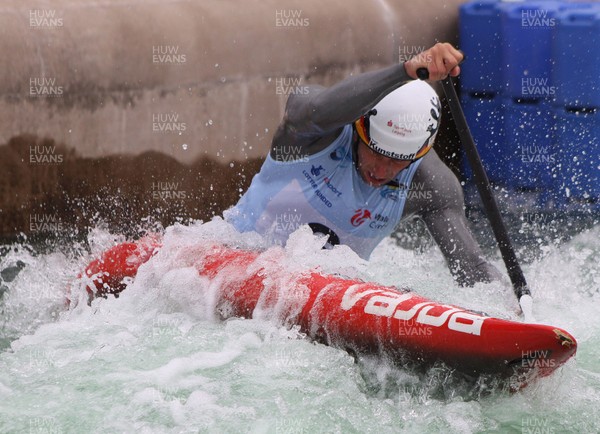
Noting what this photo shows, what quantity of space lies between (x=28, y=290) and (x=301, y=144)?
5.85 ft

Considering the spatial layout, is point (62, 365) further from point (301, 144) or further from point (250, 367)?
point (301, 144)

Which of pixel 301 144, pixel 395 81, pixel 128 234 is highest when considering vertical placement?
pixel 395 81

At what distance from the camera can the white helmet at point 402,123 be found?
438 centimetres

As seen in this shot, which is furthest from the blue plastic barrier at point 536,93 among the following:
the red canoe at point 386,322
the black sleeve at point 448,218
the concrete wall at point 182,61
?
the red canoe at point 386,322

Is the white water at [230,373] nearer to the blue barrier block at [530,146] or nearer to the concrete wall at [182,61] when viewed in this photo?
the concrete wall at [182,61]

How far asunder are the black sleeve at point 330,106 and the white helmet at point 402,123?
0.16 metres

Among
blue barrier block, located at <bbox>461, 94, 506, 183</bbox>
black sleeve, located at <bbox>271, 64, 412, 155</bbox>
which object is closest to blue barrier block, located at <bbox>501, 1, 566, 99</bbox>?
blue barrier block, located at <bbox>461, 94, 506, 183</bbox>

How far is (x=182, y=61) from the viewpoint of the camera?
6477 millimetres

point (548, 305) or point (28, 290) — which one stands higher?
point (548, 305)

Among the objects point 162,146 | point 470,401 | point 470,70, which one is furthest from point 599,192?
point 470,401

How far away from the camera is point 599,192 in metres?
6.72

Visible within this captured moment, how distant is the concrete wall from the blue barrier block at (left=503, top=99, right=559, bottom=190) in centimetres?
78

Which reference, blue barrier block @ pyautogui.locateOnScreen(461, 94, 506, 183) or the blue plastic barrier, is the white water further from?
blue barrier block @ pyautogui.locateOnScreen(461, 94, 506, 183)

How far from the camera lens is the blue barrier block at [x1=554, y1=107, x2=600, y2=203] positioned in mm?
6688
